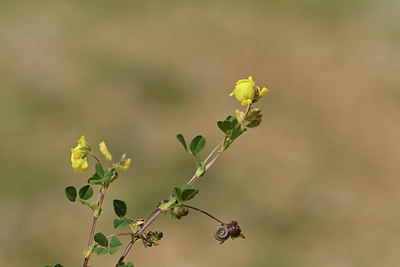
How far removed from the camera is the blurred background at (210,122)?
11.0 ft

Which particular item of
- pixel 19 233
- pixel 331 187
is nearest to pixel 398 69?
pixel 331 187

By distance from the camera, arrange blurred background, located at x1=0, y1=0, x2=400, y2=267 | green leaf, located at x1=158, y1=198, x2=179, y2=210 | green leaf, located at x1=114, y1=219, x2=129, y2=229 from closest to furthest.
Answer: green leaf, located at x1=158, y1=198, x2=179, y2=210 < green leaf, located at x1=114, y1=219, x2=129, y2=229 < blurred background, located at x1=0, y1=0, x2=400, y2=267

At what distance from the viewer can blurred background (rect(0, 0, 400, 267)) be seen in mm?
3355

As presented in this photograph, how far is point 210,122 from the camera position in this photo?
419cm

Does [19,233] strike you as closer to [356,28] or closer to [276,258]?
[276,258]

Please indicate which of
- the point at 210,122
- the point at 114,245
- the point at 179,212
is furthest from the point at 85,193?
the point at 210,122

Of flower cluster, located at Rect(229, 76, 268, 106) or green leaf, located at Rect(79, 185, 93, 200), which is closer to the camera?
flower cluster, located at Rect(229, 76, 268, 106)

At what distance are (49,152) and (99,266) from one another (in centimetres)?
95

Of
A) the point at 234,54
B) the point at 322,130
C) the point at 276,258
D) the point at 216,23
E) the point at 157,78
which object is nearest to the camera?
the point at 276,258

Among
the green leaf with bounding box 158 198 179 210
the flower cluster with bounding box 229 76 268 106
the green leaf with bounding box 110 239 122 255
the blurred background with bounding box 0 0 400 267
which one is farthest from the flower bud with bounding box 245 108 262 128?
the blurred background with bounding box 0 0 400 267

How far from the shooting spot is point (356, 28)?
5.14 meters

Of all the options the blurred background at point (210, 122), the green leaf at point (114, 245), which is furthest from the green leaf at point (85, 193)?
the blurred background at point (210, 122)

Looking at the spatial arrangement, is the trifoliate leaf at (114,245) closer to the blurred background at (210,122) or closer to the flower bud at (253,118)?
the flower bud at (253,118)

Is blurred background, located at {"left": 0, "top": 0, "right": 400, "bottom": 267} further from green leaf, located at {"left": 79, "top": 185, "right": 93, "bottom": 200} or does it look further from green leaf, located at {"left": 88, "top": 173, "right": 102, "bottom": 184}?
green leaf, located at {"left": 88, "top": 173, "right": 102, "bottom": 184}
